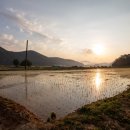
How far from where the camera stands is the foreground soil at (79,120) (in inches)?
442

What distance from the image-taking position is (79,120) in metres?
11.9

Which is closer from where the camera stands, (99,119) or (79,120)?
(79,120)

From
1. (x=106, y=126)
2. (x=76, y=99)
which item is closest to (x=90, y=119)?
(x=106, y=126)

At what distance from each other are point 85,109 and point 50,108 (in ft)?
11.0

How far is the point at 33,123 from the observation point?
11820 mm

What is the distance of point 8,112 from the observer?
1366cm

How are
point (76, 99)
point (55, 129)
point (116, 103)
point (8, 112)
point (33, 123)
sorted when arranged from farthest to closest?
1. point (76, 99)
2. point (116, 103)
3. point (8, 112)
4. point (33, 123)
5. point (55, 129)

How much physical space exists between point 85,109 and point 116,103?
283 centimetres

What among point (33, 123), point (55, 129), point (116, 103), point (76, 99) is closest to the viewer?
point (55, 129)

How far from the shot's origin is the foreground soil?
11.2 m

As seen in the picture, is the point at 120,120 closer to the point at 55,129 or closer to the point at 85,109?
the point at 85,109

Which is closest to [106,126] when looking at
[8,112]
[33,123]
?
[33,123]

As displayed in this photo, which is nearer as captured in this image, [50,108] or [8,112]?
[8,112]

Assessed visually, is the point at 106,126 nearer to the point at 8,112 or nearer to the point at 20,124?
the point at 20,124
